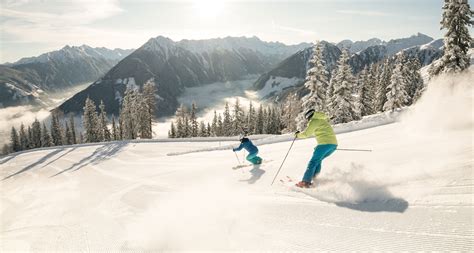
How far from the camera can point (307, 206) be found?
7.07 meters

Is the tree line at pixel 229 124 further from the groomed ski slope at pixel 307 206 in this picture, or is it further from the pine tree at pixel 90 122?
the groomed ski slope at pixel 307 206

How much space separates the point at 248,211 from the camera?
734cm

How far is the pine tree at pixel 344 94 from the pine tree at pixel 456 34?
11523 millimetres

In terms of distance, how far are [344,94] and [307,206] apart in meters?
40.0

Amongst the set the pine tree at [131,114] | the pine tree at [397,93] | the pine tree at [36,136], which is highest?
the pine tree at [397,93]

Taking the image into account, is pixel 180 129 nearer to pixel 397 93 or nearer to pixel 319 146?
pixel 397 93

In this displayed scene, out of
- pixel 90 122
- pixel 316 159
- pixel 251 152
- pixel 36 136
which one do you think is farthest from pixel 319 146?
pixel 36 136

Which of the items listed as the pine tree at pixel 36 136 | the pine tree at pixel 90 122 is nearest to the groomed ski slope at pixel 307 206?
the pine tree at pixel 90 122

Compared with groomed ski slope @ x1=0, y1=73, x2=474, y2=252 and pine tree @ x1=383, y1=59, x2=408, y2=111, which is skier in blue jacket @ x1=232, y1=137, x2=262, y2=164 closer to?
groomed ski slope @ x1=0, y1=73, x2=474, y2=252

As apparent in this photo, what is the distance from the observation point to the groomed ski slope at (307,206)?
17.7 ft

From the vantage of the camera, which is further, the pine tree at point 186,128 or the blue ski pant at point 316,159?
the pine tree at point 186,128

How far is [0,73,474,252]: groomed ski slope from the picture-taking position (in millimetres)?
5395

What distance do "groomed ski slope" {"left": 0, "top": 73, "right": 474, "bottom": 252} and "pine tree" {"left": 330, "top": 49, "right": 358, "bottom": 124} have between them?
A: 101ft

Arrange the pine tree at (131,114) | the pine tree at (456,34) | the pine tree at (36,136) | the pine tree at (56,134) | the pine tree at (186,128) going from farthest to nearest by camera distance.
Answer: the pine tree at (36,136) < the pine tree at (56,134) < the pine tree at (186,128) < the pine tree at (131,114) < the pine tree at (456,34)
